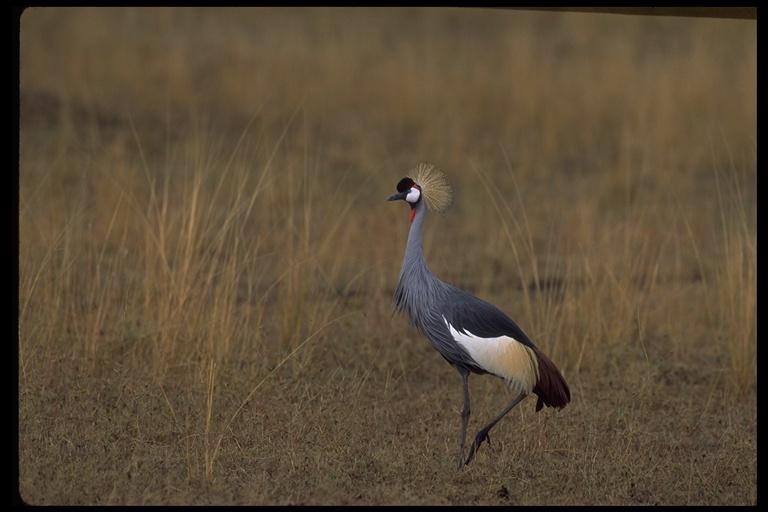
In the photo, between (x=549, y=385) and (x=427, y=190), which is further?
(x=549, y=385)

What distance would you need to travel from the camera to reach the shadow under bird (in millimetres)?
4578

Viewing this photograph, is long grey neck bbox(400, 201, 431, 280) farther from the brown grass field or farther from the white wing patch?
the brown grass field

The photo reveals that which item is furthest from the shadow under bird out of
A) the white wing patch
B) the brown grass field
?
the brown grass field

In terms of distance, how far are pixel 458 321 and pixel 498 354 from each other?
204 mm

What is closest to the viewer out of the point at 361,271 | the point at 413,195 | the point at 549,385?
the point at 413,195

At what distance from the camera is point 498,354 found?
462 centimetres

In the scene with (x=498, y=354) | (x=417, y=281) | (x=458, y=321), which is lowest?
(x=498, y=354)

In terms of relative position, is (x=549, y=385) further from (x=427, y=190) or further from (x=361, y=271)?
(x=361, y=271)

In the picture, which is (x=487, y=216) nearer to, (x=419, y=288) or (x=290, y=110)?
(x=290, y=110)

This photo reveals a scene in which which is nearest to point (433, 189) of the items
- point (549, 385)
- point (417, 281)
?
point (417, 281)

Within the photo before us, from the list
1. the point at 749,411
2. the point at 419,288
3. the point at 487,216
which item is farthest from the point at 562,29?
the point at 419,288

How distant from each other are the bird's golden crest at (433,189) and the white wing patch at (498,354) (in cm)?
47

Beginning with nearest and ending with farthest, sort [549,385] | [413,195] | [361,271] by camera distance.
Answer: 1. [413,195]
2. [549,385]
3. [361,271]

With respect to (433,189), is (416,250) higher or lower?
lower
